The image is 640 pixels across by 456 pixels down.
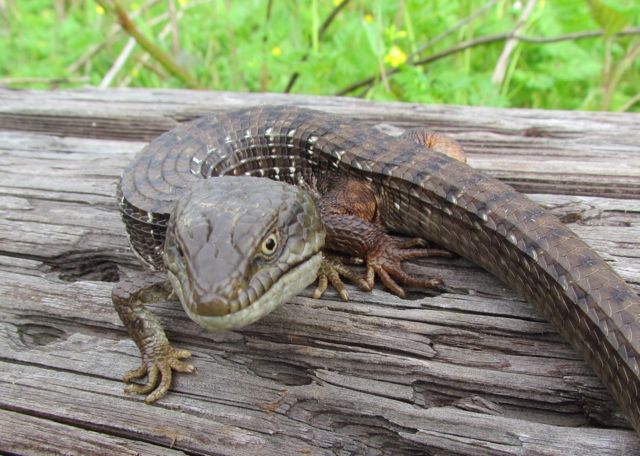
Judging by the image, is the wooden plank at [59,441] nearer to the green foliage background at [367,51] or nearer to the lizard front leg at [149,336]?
the lizard front leg at [149,336]

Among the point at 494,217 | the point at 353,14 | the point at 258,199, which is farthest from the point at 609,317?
the point at 353,14

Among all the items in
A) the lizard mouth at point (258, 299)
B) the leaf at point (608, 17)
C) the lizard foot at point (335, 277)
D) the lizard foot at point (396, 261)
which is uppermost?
the leaf at point (608, 17)

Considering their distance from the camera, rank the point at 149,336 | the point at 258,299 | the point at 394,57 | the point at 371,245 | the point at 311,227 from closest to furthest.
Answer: the point at 258,299, the point at 311,227, the point at 149,336, the point at 371,245, the point at 394,57

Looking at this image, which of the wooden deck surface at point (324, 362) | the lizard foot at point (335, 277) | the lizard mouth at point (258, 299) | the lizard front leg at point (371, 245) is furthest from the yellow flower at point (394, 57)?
the lizard mouth at point (258, 299)

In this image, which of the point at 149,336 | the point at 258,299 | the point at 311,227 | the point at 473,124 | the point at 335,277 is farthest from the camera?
the point at 473,124

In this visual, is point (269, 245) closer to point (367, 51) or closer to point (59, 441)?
point (59, 441)

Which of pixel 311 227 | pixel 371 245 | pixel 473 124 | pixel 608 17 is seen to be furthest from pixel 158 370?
pixel 608 17

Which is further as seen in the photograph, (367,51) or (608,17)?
(367,51)

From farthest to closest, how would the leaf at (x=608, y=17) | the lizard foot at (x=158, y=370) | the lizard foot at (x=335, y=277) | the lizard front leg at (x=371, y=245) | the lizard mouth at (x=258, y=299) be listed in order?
the leaf at (x=608, y=17) → the lizard front leg at (x=371, y=245) → the lizard foot at (x=335, y=277) → the lizard foot at (x=158, y=370) → the lizard mouth at (x=258, y=299)
